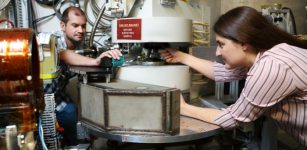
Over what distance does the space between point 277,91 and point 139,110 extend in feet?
1.70

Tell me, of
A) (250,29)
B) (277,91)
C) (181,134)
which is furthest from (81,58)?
(277,91)

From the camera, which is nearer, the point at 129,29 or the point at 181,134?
the point at 181,134

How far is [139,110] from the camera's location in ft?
3.35

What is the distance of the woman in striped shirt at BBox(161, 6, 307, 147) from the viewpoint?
1018 millimetres

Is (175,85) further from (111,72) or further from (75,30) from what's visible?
(75,30)

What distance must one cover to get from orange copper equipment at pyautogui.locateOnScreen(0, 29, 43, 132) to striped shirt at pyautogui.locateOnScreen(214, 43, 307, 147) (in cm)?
72

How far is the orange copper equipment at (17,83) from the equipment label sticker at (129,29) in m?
0.54

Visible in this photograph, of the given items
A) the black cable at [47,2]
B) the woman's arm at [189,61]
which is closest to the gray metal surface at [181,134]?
the woman's arm at [189,61]

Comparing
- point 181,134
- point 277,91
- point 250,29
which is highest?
point 250,29

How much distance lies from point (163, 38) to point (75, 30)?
862mm

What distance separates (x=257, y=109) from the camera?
1.07 meters

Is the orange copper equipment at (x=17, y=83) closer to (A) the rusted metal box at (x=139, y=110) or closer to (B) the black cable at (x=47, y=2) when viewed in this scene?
(A) the rusted metal box at (x=139, y=110)

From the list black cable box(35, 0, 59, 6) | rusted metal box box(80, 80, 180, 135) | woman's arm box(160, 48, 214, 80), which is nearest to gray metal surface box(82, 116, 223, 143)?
rusted metal box box(80, 80, 180, 135)

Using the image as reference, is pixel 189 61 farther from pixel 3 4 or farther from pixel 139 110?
pixel 3 4
